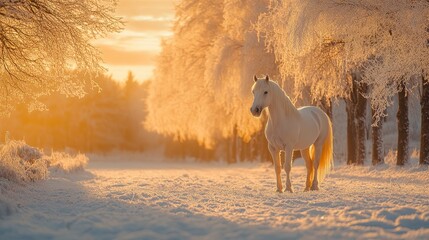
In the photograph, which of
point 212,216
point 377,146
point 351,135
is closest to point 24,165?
point 212,216

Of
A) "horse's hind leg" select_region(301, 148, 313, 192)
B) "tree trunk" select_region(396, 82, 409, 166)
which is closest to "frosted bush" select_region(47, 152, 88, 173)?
"horse's hind leg" select_region(301, 148, 313, 192)

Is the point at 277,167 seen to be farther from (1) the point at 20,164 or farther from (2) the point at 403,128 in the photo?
(2) the point at 403,128

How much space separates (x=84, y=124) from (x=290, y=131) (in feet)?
169

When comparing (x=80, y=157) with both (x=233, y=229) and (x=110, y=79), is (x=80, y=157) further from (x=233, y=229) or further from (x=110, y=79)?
(x=110, y=79)

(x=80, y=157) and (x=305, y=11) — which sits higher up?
(x=305, y=11)

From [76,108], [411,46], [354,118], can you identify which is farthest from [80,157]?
[76,108]

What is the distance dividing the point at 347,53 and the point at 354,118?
7138mm

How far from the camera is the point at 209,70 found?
2572 cm

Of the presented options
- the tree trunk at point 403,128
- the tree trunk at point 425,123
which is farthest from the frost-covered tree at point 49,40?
the tree trunk at point 403,128

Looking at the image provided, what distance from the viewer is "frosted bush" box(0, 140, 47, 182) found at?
1280 centimetres

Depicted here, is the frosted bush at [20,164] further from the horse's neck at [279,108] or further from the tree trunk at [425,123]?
the tree trunk at [425,123]

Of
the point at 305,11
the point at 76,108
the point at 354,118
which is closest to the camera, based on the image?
the point at 305,11

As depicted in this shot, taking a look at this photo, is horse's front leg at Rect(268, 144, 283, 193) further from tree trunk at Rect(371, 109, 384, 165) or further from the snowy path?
tree trunk at Rect(371, 109, 384, 165)

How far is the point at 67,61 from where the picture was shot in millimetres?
14078
